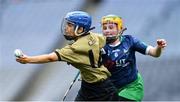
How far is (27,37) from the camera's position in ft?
36.5

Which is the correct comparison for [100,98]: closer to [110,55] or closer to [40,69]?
[110,55]

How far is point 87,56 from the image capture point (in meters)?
4.16

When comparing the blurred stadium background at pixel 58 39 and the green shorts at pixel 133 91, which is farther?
the blurred stadium background at pixel 58 39

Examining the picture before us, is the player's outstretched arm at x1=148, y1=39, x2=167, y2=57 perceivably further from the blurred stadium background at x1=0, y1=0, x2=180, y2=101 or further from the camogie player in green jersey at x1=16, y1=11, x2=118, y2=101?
the blurred stadium background at x1=0, y1=0, x2=180, y2=101

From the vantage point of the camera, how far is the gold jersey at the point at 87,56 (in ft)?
13.5

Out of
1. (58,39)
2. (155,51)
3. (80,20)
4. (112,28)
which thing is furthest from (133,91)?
(58,39)

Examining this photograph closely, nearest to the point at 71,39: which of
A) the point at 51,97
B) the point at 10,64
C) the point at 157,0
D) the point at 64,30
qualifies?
the point at 64,30

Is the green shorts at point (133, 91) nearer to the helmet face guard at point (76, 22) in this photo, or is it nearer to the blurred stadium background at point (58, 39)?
the helmet face guard at point (76, 22)

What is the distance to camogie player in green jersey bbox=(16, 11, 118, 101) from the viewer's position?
4.11 m

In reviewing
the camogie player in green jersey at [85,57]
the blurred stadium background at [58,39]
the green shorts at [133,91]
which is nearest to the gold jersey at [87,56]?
the camogie player in green jersey at [85,57]

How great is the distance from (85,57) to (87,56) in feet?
0.05

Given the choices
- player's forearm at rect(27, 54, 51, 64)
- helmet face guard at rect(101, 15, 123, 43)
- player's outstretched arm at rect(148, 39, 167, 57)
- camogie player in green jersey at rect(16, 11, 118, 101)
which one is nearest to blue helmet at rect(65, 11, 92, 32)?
camogie player in green jersey at rect(16, 11, 118, 101)

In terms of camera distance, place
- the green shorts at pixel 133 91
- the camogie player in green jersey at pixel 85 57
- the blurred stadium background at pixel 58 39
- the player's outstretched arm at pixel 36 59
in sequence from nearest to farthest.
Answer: the player's outstretched arm at pixel 36 59
the camogie player in green jersey at pixel 85 57
the green shorts at pixel 133 91
the blurred stadium background at pixel 58 39

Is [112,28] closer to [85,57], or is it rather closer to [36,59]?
[85,57]
